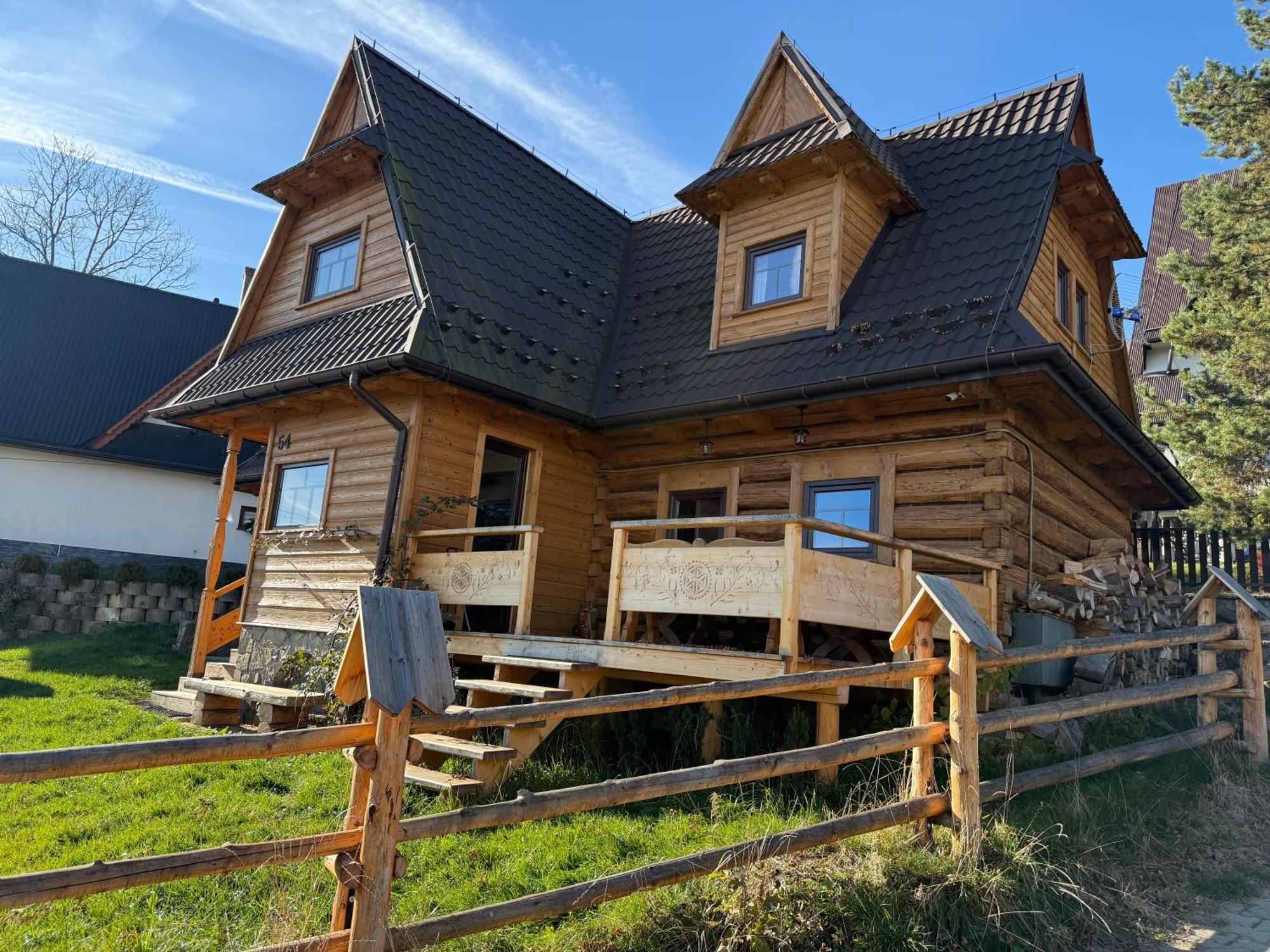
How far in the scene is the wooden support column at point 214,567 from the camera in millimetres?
11609

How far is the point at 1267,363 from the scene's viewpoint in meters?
13.6

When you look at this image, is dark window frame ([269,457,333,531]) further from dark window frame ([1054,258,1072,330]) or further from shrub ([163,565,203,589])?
dark window frame ([1054,258,1072,330])

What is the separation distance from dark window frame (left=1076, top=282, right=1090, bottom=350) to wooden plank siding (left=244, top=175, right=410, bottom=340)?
858 cm

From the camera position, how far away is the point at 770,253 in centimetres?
1080

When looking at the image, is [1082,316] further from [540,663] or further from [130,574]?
[130,574]

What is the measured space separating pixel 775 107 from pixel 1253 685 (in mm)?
8413

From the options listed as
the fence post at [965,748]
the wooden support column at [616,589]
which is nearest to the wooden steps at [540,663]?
the wooden support column at [616,589]

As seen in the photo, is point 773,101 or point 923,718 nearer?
point 923,718

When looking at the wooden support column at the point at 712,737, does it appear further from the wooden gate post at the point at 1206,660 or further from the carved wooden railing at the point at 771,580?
the wooden gate post at the point at 1206,660

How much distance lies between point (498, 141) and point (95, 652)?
10.2 meters

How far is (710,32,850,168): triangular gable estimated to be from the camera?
437 inches

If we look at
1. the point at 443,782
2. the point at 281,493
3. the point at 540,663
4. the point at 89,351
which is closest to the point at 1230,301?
the point at 540,663

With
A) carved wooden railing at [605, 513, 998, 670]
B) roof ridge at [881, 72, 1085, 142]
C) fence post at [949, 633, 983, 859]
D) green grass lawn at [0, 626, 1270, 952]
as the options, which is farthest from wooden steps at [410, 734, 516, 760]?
roof ridge at [881, 72, 1085, 142]

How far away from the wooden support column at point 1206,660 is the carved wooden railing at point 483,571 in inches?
237
